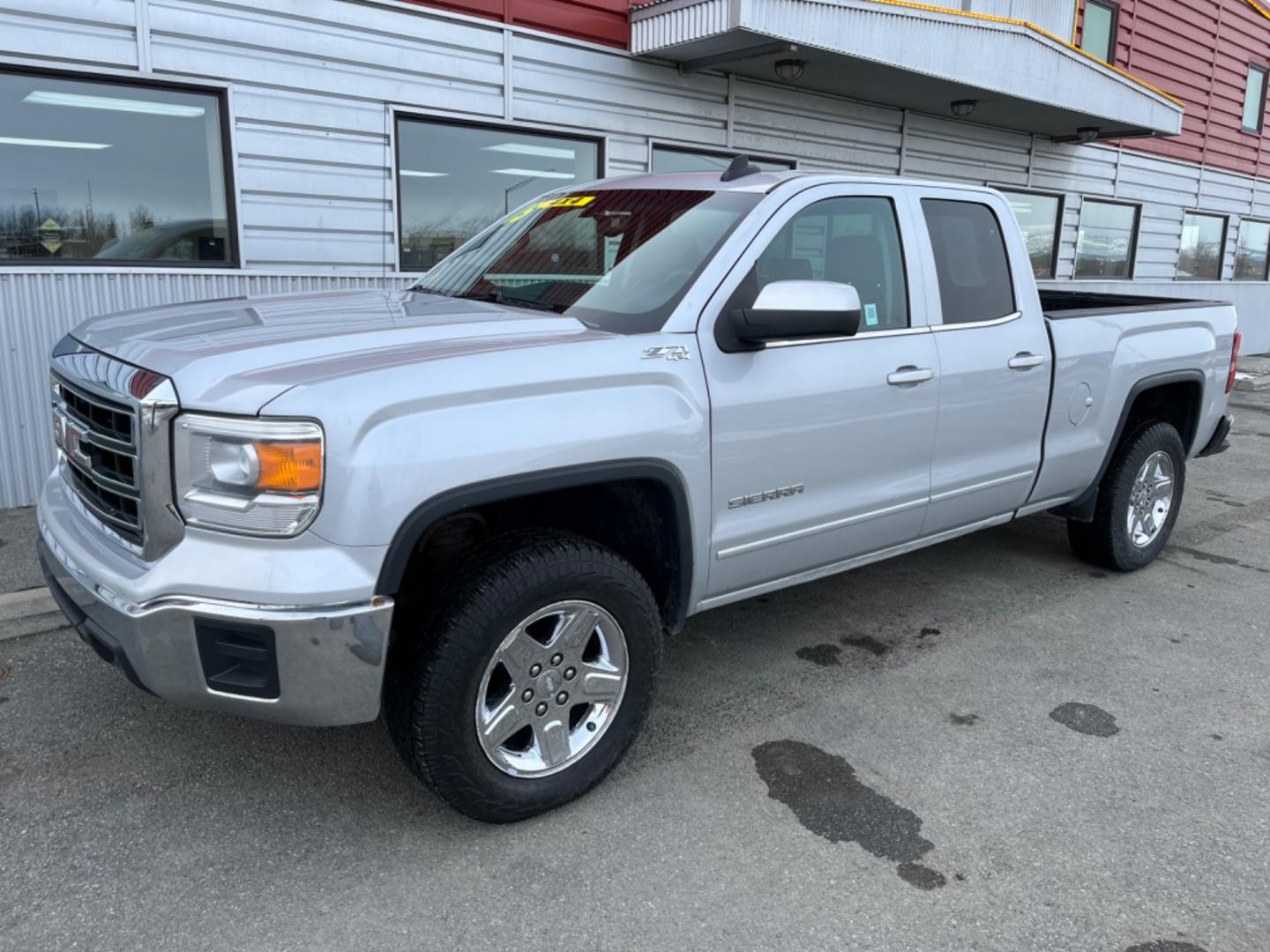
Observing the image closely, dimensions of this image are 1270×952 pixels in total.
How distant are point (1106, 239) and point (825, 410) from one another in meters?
13.6

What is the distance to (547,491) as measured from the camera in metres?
2.76

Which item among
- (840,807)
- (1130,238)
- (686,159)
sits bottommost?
(840,807)

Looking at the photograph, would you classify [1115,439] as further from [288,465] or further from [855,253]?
[288,465]

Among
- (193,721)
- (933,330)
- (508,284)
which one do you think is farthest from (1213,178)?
(193,721)

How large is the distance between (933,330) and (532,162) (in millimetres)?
5003

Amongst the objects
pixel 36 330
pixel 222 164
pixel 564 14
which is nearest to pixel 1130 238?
pixel 564 14

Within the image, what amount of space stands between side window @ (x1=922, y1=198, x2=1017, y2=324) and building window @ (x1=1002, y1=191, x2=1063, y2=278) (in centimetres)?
977

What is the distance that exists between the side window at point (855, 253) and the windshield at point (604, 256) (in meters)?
0.22

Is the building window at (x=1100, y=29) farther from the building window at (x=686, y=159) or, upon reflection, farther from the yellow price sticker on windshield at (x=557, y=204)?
the yellow price sticker on windshield at (x=557, y=204)

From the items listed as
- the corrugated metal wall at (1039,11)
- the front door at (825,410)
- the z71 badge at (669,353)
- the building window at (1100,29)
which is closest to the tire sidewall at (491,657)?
the front door at (825,410)

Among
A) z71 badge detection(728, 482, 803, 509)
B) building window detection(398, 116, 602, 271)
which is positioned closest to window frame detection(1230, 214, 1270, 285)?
building window detection(398, 116, 602, 271)

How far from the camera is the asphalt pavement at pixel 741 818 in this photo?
2.43m

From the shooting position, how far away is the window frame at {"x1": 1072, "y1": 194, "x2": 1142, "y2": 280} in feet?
45.7

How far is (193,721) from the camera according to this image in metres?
3.35
